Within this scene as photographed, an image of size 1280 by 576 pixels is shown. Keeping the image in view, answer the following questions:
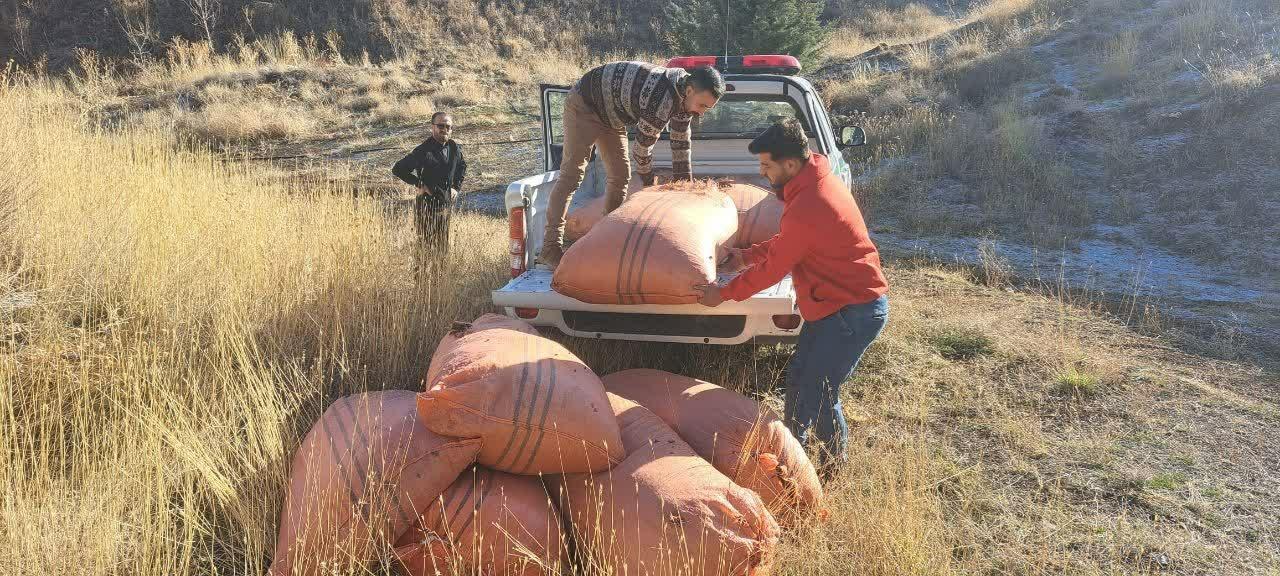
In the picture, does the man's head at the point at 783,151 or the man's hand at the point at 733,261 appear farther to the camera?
the man's hand at the point at 733,261

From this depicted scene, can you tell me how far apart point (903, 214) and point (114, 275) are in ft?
25.2

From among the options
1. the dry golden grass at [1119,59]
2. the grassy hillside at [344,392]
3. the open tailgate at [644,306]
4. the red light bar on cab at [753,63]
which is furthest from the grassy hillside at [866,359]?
the red light bar on cab at [753,63]

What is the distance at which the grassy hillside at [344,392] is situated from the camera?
2.90 m

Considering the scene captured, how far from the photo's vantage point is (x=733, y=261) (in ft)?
14.1

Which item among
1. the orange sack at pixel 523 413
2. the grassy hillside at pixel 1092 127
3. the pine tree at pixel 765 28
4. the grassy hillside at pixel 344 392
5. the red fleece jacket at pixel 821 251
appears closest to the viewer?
the orange sack at pixel 523 413

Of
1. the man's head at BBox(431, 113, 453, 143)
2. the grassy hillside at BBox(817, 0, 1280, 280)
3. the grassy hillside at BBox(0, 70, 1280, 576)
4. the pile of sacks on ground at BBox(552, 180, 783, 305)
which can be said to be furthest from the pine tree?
the pile of sacks on ground at BBox(552, 180, 783, 305)

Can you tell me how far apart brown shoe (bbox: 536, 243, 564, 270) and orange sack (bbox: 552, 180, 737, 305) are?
0.82 m

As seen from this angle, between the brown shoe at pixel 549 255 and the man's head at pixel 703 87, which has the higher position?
the man's head at pixel 703 87

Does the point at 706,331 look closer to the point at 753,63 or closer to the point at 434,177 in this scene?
the point at 753,63

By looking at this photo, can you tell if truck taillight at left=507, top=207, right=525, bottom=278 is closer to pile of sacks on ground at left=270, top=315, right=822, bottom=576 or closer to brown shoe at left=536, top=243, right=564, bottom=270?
brown shoe at left=536, top=243, right=564, bottom=270

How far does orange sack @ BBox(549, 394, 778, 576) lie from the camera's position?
2539 millimetres

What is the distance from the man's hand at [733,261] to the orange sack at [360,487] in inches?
72.5

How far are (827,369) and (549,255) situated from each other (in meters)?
1.95

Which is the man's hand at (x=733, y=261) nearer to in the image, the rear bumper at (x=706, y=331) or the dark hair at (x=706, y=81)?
the rear bumper at (x=706, y=331)
